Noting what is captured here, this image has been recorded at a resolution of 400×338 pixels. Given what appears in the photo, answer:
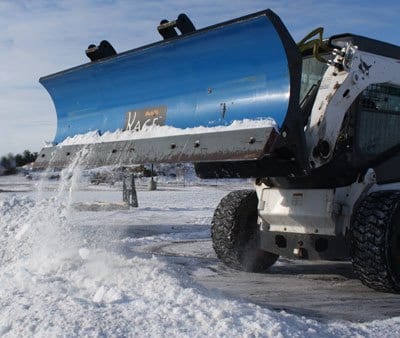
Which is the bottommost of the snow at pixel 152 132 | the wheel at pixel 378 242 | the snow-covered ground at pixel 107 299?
the snow-covered ground at pixel 107 299

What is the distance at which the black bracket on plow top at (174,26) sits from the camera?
6086mm

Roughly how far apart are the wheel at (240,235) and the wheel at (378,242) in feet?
5.59

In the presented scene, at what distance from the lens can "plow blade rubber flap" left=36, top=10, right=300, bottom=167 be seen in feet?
17.2

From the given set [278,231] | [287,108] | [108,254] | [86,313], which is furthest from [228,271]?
[86,313]

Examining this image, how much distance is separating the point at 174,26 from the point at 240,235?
2.59m

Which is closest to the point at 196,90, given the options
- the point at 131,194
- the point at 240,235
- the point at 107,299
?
the point at 240,235

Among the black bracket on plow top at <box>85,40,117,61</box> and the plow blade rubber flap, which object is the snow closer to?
the plow blade rubber flap

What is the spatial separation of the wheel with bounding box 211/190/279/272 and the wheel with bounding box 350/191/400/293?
170 centimetres

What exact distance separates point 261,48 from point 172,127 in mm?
1198

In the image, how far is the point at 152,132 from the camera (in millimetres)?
6125

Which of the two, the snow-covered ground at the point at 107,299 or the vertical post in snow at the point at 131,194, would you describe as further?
the vertical post in snow at the point at 131,194

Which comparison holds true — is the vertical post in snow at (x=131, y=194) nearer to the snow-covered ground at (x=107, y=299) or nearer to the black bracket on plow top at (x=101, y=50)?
the snow-covered ground at (x=107, y=299)

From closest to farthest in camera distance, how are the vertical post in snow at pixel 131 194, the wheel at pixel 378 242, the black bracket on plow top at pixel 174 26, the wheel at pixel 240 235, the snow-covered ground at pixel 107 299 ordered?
the snow-covered ground at pixel 107 299 < the wheel at pixel 378 242 < the black bracket on plow top at pixel 174 26 < the wheel at pixel 240 235 < the vertical post in snow at pixel 131 194

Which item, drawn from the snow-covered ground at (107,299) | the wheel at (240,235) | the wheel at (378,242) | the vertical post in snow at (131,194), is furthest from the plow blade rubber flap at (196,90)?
the vertical post in snow at (131,194)
